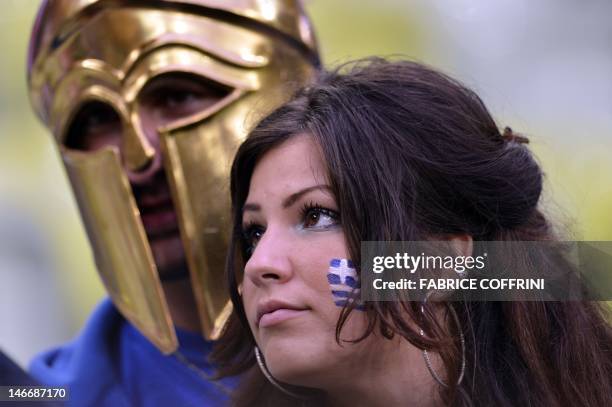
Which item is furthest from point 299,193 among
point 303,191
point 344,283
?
point 344,283

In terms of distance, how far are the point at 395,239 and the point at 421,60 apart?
4.41 ft

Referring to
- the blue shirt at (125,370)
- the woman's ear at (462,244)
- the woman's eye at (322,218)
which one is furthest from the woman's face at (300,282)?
the blue shirt at (125,370)

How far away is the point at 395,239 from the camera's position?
1058mm

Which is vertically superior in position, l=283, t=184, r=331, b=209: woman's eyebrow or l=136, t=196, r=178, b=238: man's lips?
l=283, t=184, r=331, b=209: woman's eyebrow

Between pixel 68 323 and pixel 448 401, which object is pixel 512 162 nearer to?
pixel 448 401

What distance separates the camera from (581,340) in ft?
3.62

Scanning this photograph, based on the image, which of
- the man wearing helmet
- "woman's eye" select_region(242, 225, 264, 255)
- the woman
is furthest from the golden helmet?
the woman

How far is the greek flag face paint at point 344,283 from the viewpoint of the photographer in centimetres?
104

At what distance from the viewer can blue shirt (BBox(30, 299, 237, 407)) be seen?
168 centimetres

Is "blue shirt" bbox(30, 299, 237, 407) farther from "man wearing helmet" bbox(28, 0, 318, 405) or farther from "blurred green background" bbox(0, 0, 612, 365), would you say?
"blurred green background" bbox(0, 0, 612, 365)

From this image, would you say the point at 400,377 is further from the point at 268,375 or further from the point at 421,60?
the point at 421,60

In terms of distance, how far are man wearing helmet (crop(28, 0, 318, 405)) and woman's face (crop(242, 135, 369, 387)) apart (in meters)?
0.61

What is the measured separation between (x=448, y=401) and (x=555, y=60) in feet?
4.99

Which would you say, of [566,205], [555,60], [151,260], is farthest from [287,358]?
[555,60]
